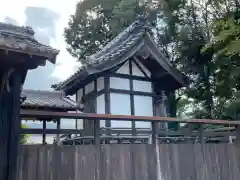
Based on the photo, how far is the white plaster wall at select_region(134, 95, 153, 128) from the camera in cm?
1008

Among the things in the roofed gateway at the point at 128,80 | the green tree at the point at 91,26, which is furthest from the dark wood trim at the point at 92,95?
the green tree at the point at 91,26

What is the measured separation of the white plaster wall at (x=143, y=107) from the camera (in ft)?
33.1

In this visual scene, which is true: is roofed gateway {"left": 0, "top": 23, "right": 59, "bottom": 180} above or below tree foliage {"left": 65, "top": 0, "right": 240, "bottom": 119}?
below

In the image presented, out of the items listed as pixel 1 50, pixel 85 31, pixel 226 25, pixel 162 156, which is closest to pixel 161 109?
pixel 226 25

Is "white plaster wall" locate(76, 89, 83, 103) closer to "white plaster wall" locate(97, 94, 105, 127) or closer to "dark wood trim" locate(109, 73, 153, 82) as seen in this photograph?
"white plaster wall" locate(97, 94, 105, 127)

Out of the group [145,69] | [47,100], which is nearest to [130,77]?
[145,69]

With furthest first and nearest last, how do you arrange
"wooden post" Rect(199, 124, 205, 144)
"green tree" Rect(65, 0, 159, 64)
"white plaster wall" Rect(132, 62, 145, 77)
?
"green tree" Rect(65, 0, 159, 64)
"white plaster wall" Rect(132, 62, 145, 77)
"wooden post" Rect(199, 124, 205, 144)

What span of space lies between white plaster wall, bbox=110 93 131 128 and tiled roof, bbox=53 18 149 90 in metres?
1.17

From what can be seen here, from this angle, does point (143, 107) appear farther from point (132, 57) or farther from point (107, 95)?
point (132, 57)

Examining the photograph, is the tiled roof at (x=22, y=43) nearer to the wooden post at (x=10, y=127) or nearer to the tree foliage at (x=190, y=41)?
the wooden post at (x=10, y=127)

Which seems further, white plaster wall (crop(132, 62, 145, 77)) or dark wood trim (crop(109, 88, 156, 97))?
white plaster wall (crop(132, 62, 145, 77))

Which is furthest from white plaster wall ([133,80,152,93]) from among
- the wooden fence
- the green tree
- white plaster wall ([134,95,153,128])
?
the green tree

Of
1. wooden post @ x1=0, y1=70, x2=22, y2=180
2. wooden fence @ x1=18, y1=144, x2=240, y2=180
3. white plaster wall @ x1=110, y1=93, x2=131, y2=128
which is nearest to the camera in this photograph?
wooden post @ x1=0, y1=70, x2=22, y2=180

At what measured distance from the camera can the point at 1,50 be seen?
3066mm
